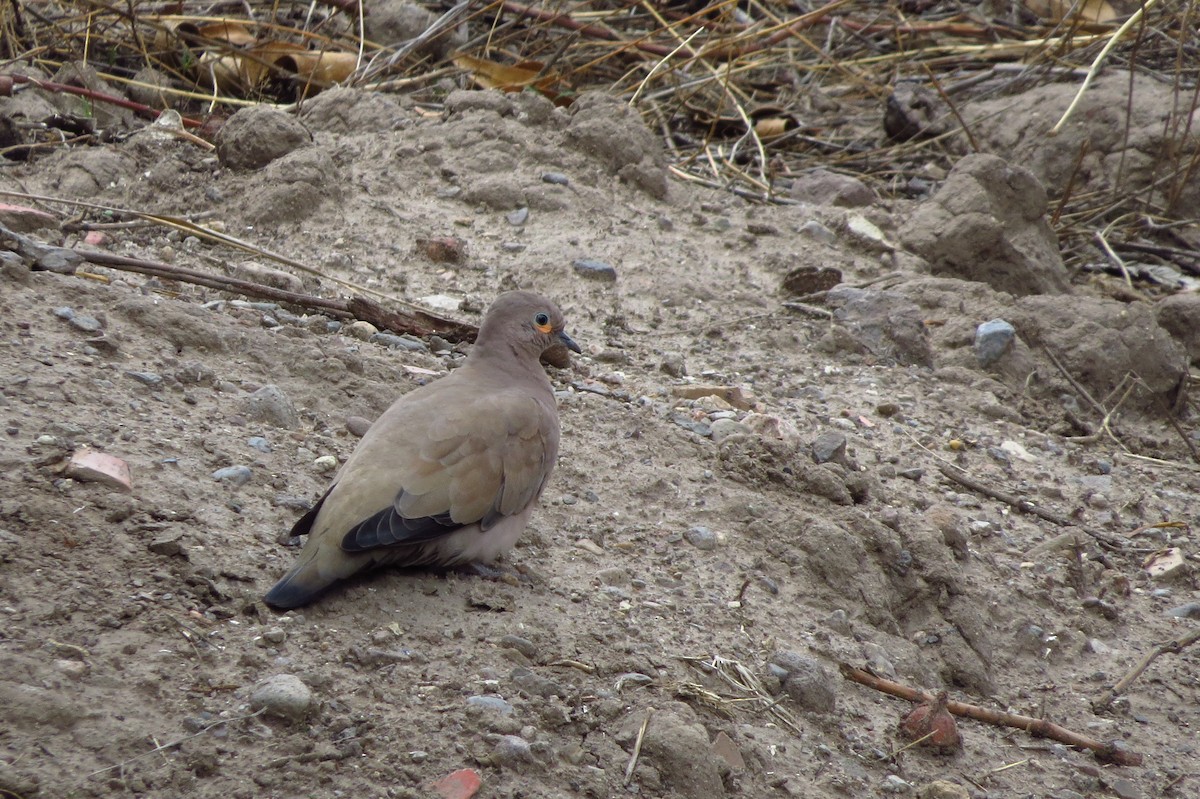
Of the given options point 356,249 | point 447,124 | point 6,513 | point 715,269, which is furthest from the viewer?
point 447,124

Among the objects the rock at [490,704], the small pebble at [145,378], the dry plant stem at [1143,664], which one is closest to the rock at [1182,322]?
the dry plant stem at [1143,664]

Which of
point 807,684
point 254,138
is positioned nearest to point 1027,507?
point 807,684

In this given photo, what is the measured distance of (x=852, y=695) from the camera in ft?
11.9

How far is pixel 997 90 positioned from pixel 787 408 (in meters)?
4.18

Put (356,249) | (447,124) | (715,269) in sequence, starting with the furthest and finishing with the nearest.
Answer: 1. (447,124)
2. (715,269)
3. (356,249)

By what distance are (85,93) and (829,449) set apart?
13.5 ft

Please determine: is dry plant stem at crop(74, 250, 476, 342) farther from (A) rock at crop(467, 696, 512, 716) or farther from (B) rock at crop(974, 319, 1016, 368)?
(B) rock at crop(974, 319, 1016, 368)

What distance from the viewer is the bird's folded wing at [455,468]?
3.34m

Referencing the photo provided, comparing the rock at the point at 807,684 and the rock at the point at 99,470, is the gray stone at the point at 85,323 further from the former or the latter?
the rock at the point at 807,684

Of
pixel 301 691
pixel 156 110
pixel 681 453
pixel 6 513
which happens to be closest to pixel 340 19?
pixel 156 110

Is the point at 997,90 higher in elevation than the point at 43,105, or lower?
lower

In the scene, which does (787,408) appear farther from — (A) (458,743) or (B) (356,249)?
(A) (458,743)

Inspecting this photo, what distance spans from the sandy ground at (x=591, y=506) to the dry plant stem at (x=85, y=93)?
1.66 ft

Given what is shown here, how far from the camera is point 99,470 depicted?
3246mm
